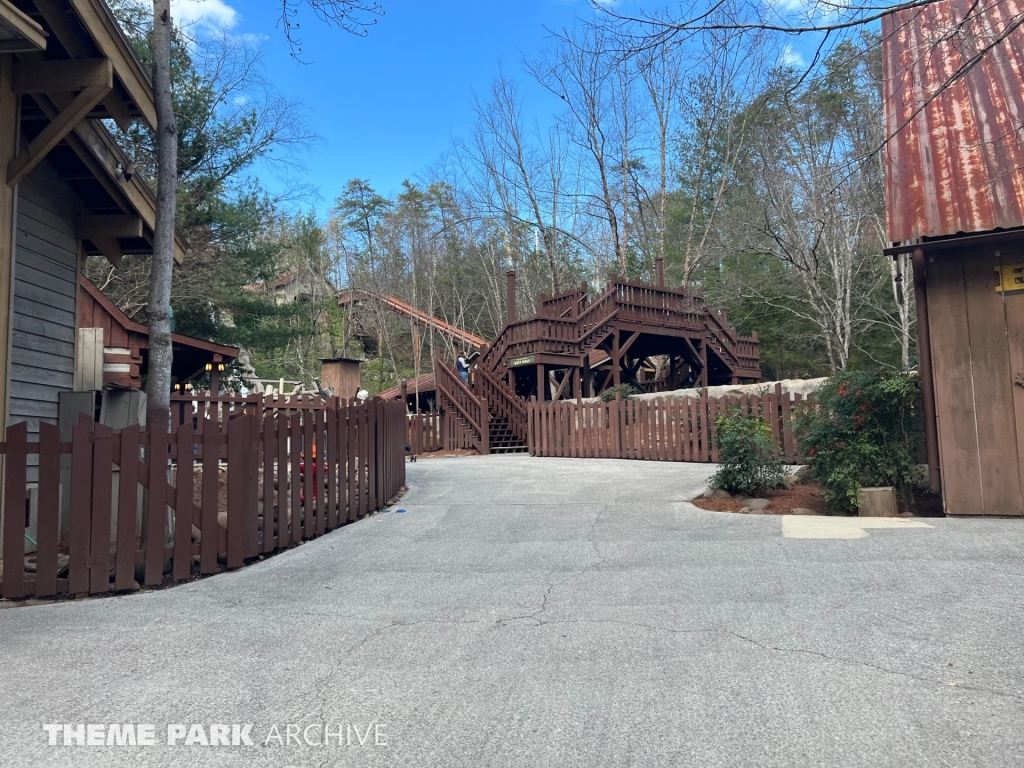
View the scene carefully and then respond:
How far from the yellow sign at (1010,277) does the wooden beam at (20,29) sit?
935cm

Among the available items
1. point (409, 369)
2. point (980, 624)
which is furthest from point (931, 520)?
point (409, 369)

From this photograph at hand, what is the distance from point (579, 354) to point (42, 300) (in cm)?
1660

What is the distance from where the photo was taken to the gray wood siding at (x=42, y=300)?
7742mm

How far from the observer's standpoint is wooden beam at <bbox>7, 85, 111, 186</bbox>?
694cm

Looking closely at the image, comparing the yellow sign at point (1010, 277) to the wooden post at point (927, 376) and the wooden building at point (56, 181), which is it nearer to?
the wooden post at point (927, 376)

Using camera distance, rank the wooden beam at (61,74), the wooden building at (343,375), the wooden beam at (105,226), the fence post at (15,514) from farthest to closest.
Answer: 1. the wooden building at (343,375)
2. the wooden beam at (105,226)
3. the wooden beam at (61,74)
4. the fence post at (15,514)

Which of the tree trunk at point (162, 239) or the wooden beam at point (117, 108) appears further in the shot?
the wooden beam at point (117, 108)

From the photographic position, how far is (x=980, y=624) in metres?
4.43

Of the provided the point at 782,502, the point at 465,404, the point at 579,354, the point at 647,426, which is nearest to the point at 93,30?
the point at 782,502

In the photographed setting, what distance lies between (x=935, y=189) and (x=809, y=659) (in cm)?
668

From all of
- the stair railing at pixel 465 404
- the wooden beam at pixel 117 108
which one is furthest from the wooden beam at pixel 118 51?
the stair railing at pixel 465 404

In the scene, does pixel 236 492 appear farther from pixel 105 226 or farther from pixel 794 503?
pixel 794 503

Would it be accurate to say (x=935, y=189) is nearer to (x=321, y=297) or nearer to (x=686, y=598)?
(x=686, y=598)

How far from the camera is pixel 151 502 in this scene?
20.0ft
